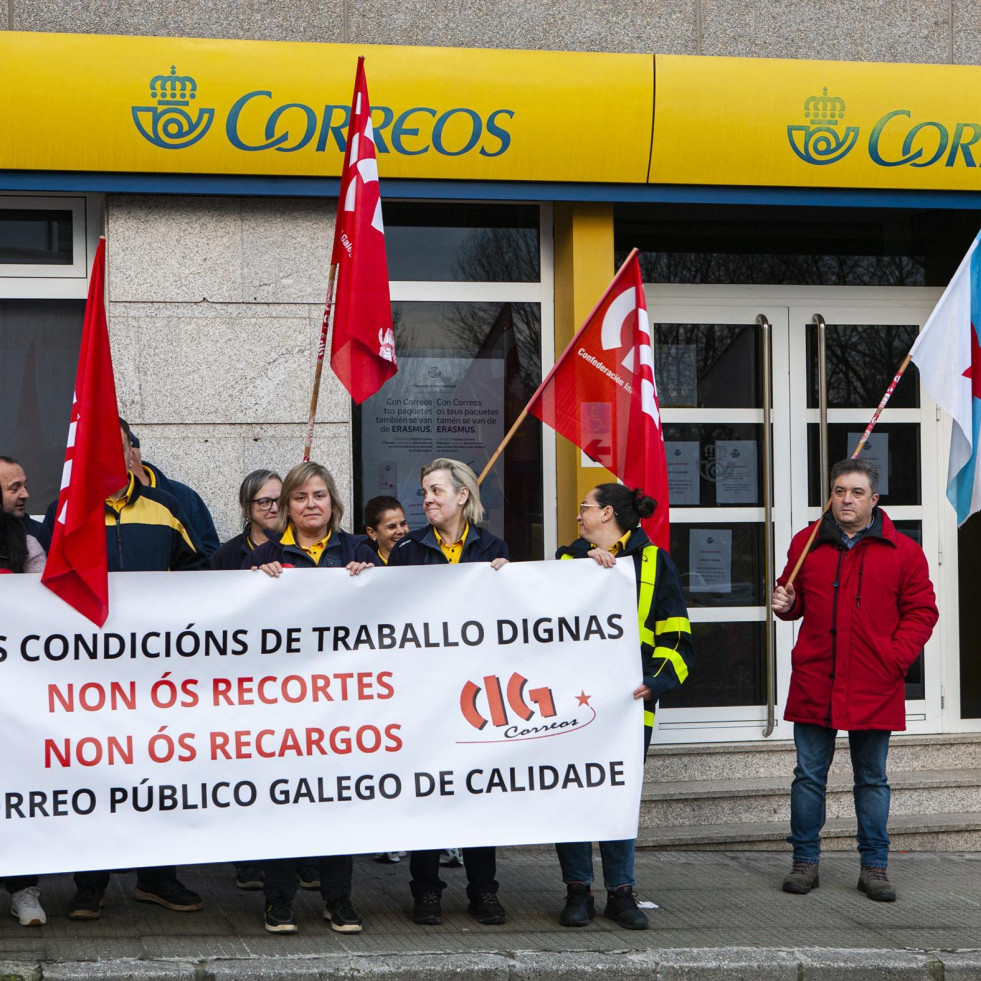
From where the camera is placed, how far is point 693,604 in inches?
312

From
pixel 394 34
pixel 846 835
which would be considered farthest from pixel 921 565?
pixel 394 34

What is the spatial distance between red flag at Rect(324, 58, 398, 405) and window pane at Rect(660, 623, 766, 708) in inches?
122

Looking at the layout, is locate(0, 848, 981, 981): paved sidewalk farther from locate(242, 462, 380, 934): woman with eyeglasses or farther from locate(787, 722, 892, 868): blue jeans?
locate(787, 722, 892, 868): blue jeans

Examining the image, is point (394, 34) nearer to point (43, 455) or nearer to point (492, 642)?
point (43, 455)

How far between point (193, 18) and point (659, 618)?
13.3 ft

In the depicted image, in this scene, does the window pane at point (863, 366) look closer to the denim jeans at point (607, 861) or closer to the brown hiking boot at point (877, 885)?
the brown hiking boot at point (877, 885)

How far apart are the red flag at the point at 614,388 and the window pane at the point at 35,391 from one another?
2.71 metres

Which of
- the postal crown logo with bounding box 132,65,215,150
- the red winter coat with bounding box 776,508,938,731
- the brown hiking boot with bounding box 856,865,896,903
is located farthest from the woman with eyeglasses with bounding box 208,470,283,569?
the brown hiking boot with bounding box 856,865,896,903

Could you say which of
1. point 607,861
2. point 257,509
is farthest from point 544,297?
point 607,861

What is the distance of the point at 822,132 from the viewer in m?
7.33

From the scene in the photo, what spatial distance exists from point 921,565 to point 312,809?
2841 millimetres

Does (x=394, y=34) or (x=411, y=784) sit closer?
(x=411, y=784)

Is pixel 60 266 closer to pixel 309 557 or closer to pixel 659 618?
pixel 309 557

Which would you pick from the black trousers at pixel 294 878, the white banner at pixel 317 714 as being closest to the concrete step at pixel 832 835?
the white banner at pixel 317 714
